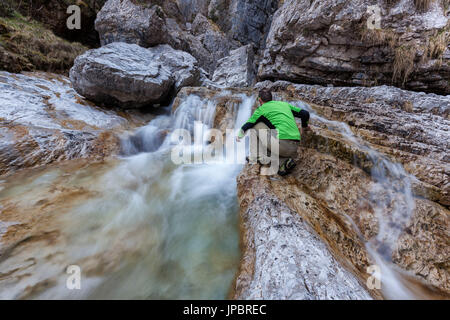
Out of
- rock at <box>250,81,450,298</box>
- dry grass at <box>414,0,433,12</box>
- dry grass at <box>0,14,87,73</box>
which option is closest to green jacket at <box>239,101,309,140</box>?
rock at <box>250,81,450,298</box>

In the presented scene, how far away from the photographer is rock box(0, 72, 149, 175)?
3.94m

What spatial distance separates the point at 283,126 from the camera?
3299 millimetres

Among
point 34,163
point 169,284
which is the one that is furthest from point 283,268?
point 34,163

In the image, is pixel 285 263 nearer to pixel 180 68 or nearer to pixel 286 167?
pixel 286 167

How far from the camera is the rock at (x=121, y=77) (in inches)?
262

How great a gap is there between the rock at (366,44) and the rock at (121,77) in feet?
20.1

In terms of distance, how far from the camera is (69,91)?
7.54 m

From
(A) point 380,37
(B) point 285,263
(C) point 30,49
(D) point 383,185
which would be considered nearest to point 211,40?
(C) point 30,49

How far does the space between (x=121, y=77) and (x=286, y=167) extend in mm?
7150

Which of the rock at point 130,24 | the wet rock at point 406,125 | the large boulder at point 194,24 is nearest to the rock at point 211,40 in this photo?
the large boulder at point 194,24

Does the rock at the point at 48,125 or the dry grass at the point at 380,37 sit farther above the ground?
the dry grass at the point at 380,37

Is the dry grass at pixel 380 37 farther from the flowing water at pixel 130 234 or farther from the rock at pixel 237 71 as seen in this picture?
the rock at pixel 237 71

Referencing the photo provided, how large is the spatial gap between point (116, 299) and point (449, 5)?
10.1 metres

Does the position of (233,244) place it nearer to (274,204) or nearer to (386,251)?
(274,204)
